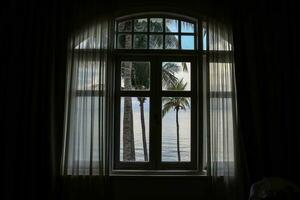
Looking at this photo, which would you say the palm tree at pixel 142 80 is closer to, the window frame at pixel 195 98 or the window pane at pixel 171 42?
the window frame at pixel 195 98

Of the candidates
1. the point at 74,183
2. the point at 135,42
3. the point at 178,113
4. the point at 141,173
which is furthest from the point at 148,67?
the point at 74,183

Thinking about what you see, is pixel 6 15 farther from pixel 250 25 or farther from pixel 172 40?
pixel 250 25

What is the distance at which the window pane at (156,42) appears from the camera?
15.7 ft

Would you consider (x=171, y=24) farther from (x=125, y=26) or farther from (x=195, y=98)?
(x=195, y=98)

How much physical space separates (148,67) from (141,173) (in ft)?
4.65

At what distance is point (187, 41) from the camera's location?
4.83 m

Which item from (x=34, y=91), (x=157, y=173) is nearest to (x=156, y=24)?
(x=34, y=91)

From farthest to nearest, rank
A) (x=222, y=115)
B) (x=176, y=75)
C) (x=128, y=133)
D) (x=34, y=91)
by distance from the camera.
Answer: (x=176, y=75) < (x=128, y=133) < (x=222, y=115) < (x=34, y=91)

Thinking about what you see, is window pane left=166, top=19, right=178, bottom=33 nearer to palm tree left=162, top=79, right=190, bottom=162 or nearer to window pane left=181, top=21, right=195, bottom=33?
window pane left=181, top=21, right=195, bottom=33

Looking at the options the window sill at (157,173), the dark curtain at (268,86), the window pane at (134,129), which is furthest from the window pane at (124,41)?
the window sill at (157,173)

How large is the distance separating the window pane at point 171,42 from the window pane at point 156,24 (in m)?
0.15

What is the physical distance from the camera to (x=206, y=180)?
14.6ft

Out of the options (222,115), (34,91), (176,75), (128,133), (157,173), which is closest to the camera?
(34,91)

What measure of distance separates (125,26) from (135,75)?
0.69 metres
